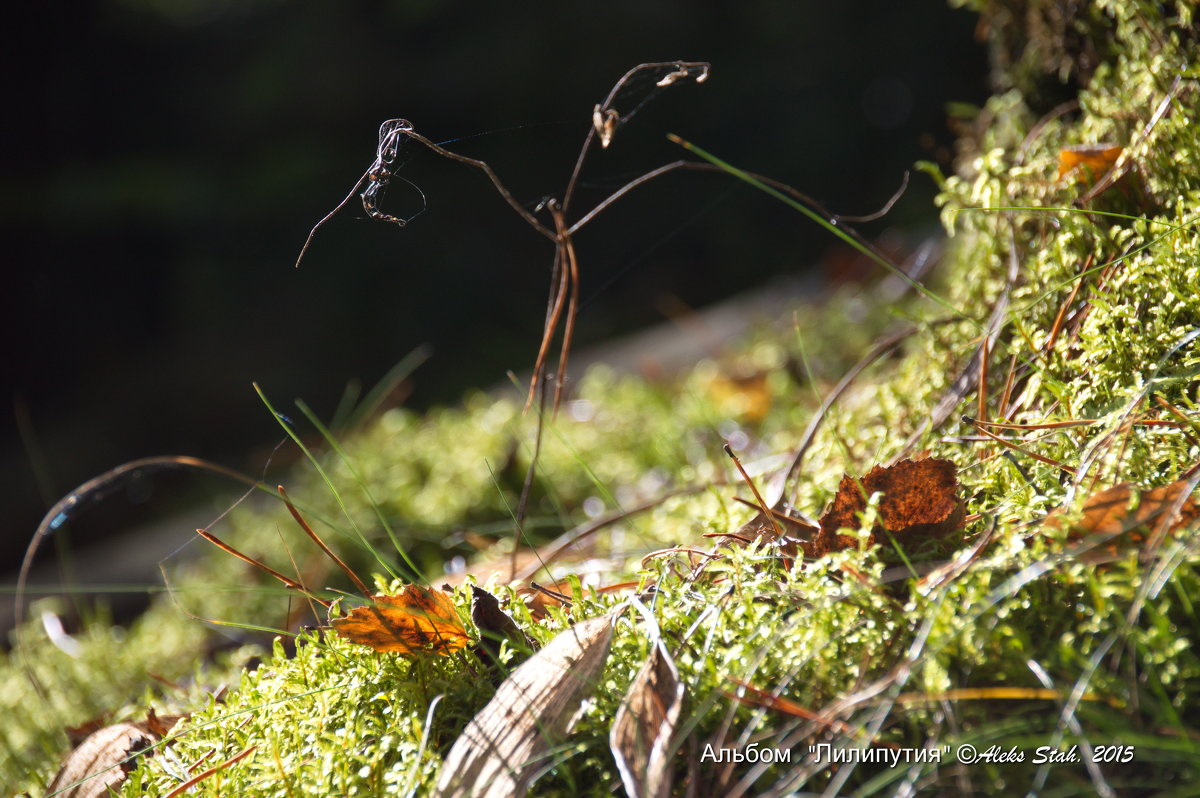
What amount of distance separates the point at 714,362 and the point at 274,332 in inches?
186

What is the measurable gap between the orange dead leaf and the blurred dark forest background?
513 centimetres

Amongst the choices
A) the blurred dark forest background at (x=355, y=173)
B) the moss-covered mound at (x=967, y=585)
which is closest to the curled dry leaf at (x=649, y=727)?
the moss-covered mound at (x=967, y=585)

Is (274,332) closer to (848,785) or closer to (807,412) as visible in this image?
(807,412)

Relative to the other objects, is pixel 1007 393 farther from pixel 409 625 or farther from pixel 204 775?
pixel 204 775

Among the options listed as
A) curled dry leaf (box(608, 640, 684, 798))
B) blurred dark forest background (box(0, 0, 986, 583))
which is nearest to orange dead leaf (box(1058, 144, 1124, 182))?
curled dry leaf (box(608, 640, 684, 798))

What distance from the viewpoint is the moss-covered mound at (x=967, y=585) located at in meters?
0.70

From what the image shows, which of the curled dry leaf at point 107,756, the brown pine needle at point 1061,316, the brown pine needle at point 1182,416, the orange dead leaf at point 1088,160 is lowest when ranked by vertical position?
the curled dry leaf at point 107,756

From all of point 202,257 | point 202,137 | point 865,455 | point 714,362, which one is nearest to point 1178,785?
point 865,455

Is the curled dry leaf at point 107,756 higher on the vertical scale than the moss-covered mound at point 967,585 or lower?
lower

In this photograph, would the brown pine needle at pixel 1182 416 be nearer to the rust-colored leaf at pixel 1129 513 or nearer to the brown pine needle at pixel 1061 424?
the brown pine needle at pixel 1061 424

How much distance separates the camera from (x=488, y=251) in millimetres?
6695

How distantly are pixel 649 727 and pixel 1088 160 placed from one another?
40.2 inches

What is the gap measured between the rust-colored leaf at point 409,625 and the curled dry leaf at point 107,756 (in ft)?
1.18

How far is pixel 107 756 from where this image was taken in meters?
1.08
